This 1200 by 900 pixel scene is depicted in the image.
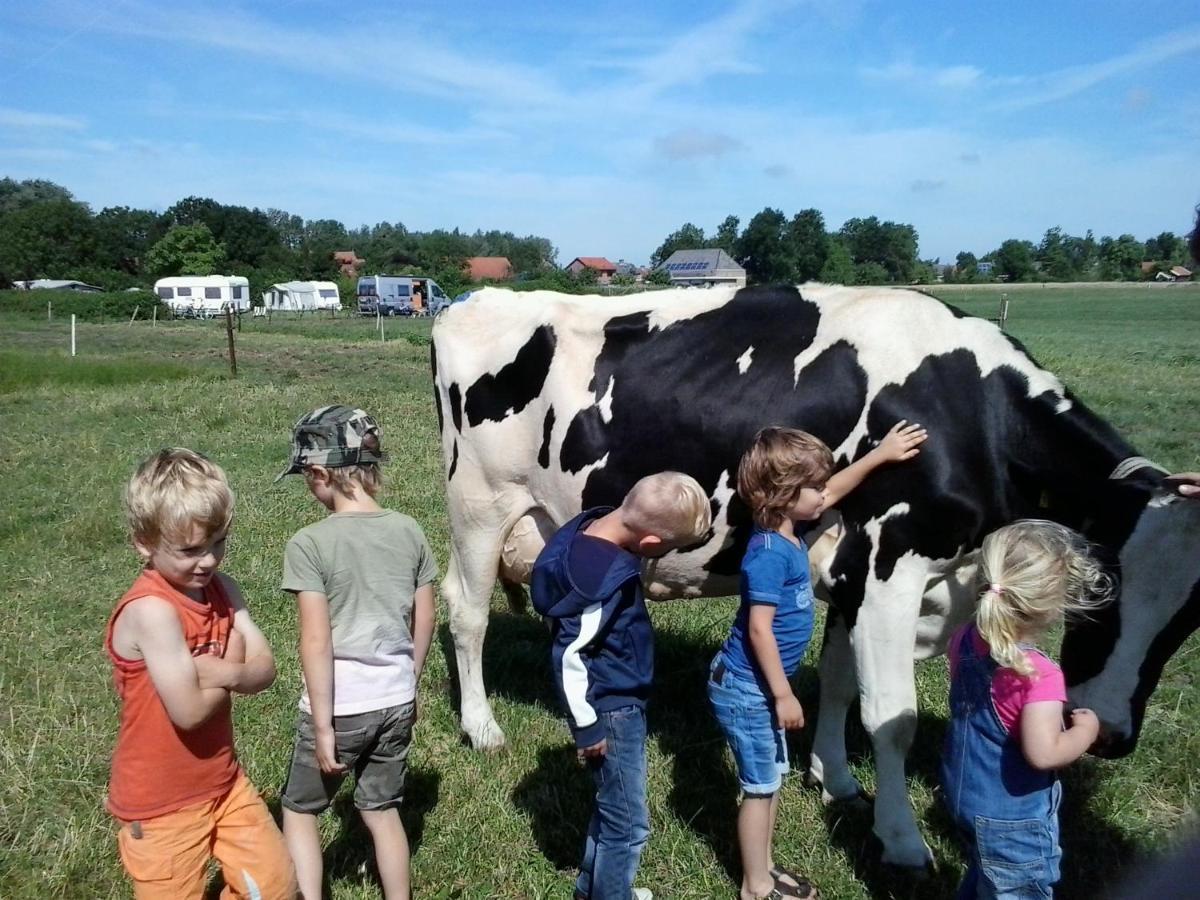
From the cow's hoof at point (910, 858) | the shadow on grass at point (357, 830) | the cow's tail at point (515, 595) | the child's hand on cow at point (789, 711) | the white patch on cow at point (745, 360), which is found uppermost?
the white patch on cow at point (745, 360)

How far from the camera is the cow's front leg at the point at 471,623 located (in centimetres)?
467

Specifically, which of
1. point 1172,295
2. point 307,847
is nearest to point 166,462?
point 307,847

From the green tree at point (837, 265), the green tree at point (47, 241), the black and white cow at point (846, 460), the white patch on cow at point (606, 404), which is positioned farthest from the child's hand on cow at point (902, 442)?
the green tree at point (47, 241)

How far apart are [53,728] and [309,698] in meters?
2.28

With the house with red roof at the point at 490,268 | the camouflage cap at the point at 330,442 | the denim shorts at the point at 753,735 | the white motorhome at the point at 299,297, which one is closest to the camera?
the camouflage cap at the point at 330,442

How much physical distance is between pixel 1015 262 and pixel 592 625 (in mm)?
109959

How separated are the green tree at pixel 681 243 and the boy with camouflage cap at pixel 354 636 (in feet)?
372

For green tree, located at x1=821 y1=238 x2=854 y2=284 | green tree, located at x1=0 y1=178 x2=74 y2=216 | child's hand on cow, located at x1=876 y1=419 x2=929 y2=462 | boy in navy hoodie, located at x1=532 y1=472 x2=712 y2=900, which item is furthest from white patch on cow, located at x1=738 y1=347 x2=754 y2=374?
green tree, located at x1=0 y1=178 x2=74 y2=216

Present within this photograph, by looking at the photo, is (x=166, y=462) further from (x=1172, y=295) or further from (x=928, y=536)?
(x=1172, y=295)

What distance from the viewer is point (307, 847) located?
304 cm

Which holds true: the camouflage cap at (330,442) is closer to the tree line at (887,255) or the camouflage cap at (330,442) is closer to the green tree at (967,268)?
the tree line at (887,255)

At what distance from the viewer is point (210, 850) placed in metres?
2.60

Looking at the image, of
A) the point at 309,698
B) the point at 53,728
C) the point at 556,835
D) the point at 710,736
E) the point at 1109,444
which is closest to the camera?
the point at 309,698

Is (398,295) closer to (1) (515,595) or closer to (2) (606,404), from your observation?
(1) (515,595)
